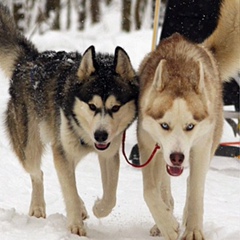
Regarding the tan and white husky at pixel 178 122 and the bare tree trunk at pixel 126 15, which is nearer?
the tan and white husky at pixel 178 122

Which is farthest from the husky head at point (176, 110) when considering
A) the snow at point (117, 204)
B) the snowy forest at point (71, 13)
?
the snowy forest at point (71, 13)

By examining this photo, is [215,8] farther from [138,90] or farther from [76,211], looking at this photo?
[76,211]

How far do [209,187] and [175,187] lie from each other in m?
0.39

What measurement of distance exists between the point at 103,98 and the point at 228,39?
1.24 metres

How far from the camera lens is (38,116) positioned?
193 inches

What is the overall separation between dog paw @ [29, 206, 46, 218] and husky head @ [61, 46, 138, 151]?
2.90 feet

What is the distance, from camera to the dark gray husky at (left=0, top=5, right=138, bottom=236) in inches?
163

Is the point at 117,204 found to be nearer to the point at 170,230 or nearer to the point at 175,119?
the point at 170,230

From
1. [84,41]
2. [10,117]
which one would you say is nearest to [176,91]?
[10,117]

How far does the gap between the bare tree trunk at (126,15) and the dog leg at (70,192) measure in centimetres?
916

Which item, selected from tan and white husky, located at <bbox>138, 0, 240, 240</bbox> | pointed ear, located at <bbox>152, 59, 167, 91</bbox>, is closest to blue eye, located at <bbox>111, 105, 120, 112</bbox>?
tan and white husky, located at <bbox>138, 0, 240, 240</bbox>

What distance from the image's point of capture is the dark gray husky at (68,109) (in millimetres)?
4152

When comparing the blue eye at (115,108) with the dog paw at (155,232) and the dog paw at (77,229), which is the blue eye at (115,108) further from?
the dog paw at (155,232)

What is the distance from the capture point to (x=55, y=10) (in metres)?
13.1
